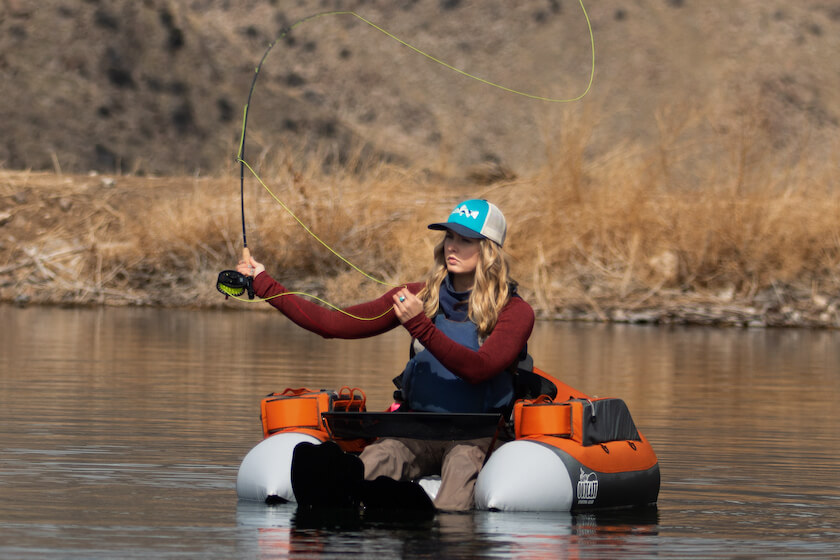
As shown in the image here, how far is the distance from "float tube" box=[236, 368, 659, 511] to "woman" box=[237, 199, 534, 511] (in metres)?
0.11

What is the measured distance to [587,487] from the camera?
A: 8836mm

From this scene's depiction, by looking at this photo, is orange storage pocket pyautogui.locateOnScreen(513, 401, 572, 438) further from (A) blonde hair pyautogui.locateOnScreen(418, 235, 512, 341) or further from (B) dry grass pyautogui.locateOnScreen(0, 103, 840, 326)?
(B) dry grass pyautogui.locateOnScreen(0, 103, 840, 326)

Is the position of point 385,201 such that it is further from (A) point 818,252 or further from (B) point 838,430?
(B) point 838,430

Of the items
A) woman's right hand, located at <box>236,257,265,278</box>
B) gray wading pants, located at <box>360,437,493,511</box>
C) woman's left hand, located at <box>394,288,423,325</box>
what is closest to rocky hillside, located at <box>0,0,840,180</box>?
woman's right hand, located at <box>236,257,265,278</box>

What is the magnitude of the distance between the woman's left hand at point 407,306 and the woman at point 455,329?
291mm

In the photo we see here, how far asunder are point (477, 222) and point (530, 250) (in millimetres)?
22775

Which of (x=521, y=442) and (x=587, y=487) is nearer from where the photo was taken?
(x=521, y=442)

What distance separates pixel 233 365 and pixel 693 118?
1286cm

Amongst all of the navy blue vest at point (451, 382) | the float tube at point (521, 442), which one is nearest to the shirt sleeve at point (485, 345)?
the navy blue vest at point (451, 382)

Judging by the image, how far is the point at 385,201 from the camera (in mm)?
32562

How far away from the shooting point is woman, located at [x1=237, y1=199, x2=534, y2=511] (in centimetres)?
862

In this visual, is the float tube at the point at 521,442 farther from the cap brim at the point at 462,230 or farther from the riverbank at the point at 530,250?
the riverbank at the point at 530,250

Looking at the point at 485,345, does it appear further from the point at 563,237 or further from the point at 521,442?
the point at 563,237

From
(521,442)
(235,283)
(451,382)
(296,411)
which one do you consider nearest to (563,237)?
(296,411)
